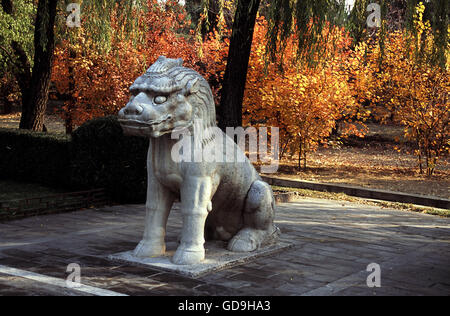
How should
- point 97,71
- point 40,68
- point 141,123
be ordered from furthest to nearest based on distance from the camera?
1. point 97,71
2. point 40,68
3. point 141,123

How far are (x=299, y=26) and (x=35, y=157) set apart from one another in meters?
6.29

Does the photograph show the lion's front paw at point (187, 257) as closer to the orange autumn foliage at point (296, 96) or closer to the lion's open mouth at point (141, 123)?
the lion's open mouth at point (141, 123)

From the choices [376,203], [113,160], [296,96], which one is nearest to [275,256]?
[113,160]

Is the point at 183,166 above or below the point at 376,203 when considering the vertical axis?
above

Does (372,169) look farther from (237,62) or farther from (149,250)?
(149,250)

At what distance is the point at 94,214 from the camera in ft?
30.2

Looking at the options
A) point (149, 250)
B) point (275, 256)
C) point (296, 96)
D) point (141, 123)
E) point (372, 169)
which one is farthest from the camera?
point (372, 169)

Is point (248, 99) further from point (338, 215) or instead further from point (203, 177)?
point (203, 177)

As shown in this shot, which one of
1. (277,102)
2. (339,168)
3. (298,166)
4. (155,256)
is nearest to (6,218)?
(155,256)

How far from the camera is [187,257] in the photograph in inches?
230

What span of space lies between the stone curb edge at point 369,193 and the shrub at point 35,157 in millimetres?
4500

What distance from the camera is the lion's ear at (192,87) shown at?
224 inches

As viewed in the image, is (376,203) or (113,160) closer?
(113,160)

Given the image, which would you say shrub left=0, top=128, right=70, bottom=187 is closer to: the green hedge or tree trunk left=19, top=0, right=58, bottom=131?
the green hedge
